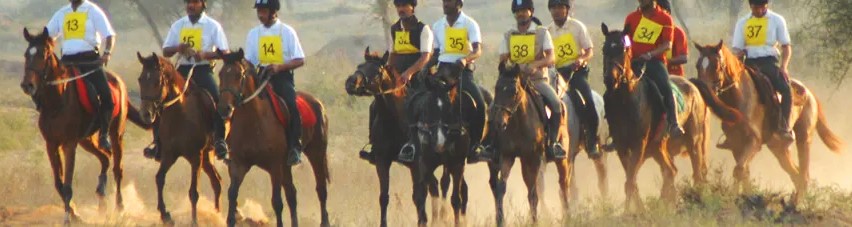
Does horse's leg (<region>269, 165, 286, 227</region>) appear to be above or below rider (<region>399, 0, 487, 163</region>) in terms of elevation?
below

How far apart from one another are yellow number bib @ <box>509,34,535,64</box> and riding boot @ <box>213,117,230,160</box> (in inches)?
123

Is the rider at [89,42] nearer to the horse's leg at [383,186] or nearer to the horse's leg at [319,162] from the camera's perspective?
the horse's leg at [319,162]

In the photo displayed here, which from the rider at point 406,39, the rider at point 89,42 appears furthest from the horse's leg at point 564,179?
the rider at point 89,42

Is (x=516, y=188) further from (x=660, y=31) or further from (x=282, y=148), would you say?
(x=282, y=148)

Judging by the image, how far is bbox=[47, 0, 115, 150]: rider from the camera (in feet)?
55.6

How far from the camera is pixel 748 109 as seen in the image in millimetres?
18594

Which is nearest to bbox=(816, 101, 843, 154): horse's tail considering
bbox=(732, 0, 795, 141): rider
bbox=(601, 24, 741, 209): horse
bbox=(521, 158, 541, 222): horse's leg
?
bbox=(732, 0, 795, 141): rider

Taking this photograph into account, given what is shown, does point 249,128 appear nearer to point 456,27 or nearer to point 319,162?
point 319,162

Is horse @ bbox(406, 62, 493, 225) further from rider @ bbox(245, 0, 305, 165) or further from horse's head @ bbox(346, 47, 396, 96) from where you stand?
rider @ bbox(245, 0, 305, 165)

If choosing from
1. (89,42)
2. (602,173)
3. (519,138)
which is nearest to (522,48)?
(519,138)

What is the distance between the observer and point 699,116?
1834cm

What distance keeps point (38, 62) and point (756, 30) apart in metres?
8.64

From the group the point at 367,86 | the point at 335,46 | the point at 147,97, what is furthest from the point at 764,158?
the point at 335,46

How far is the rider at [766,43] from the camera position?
19.0 m
